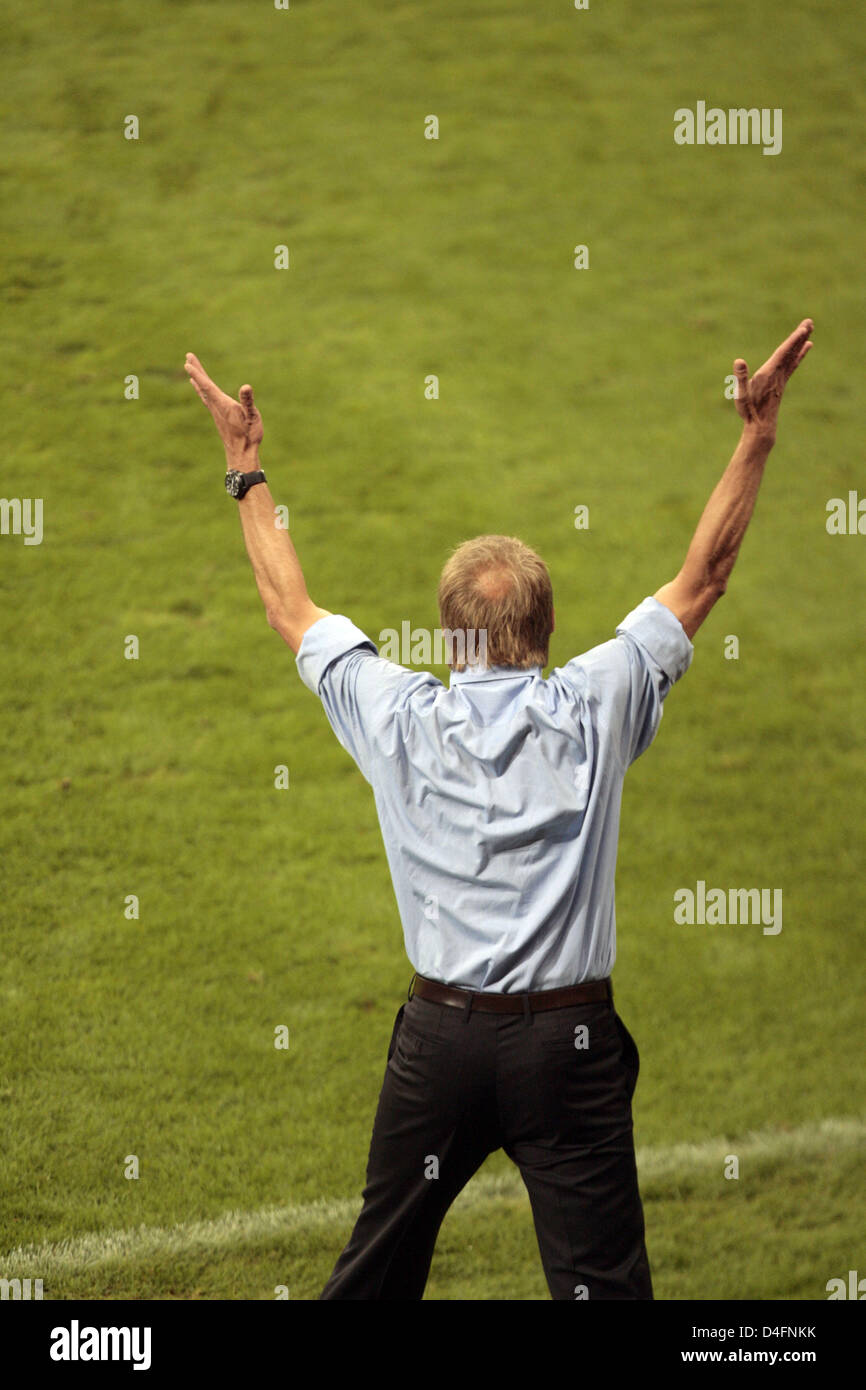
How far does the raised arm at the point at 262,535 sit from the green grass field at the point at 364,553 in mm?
2780

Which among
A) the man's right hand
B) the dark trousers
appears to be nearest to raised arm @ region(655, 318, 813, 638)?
the man's right hand

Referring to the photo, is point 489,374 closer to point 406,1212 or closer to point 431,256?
point 431,256

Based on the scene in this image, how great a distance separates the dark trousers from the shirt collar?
703 mm

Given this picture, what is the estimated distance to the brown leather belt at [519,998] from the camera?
2664mm

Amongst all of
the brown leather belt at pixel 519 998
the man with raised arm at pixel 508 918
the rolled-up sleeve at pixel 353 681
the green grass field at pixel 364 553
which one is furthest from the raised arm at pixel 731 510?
the green grass field at pixel 364 553

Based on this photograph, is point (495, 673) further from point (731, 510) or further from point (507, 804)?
point (731, 510)

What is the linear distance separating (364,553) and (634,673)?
20.3 ft

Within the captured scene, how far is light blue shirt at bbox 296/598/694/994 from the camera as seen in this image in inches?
105

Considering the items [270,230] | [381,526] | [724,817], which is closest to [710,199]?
[270,230]

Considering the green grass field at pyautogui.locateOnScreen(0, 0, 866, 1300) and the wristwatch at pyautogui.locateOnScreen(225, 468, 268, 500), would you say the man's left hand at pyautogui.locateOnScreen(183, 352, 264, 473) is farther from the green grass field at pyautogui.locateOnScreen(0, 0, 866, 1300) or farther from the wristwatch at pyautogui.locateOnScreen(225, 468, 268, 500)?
the green grass field at pyautogui.locateOnScreen(0, 0, 866, 1300)

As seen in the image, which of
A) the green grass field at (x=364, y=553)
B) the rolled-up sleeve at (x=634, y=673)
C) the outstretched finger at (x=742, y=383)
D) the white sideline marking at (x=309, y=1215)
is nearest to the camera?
the rolled-up sleeve at (x=634, y=673)

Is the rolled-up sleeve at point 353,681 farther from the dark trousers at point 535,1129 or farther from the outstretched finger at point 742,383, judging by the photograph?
the outstretched finger at point 742,383

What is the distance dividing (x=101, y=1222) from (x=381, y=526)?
17.5 ft

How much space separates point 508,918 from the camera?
8.79ft
